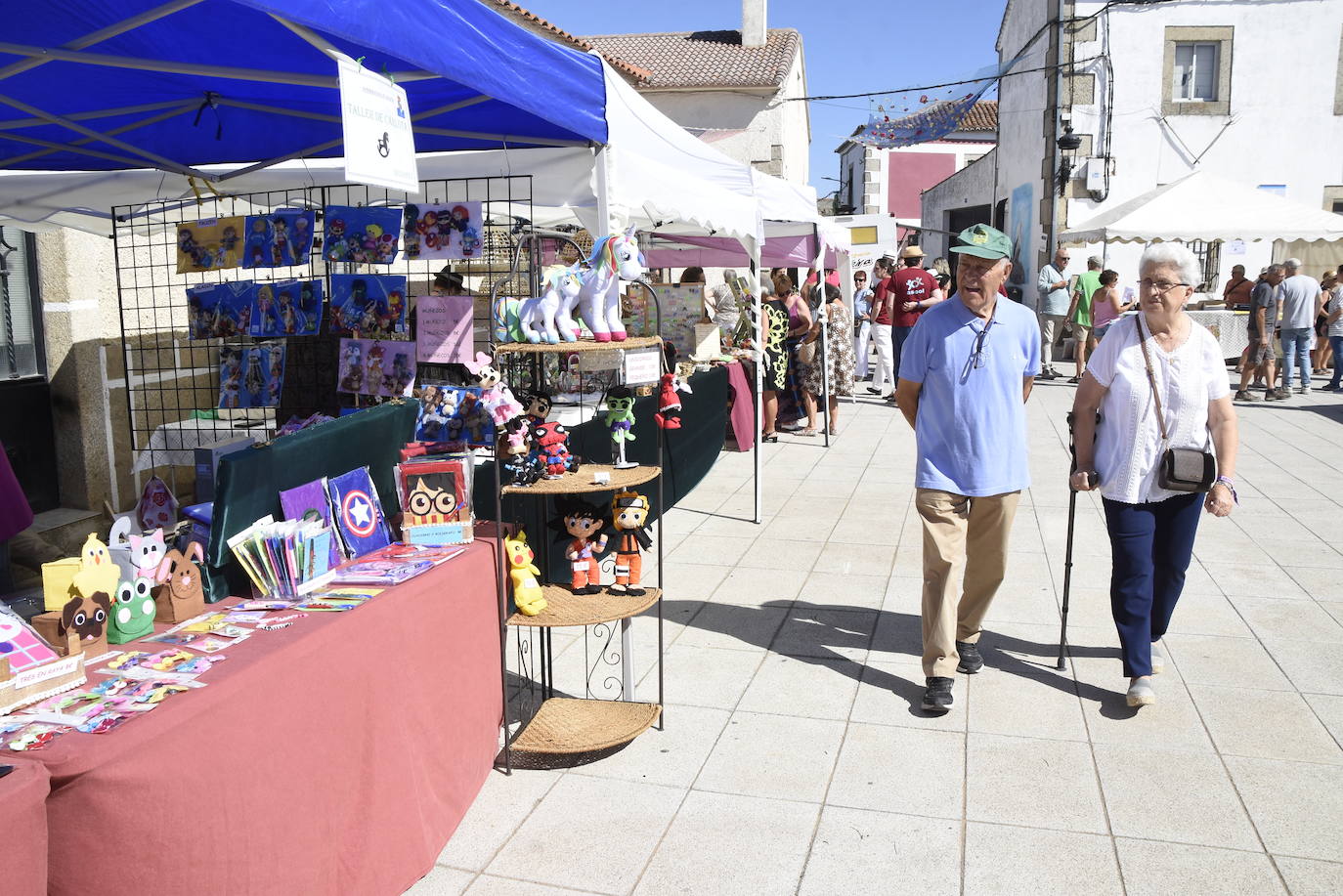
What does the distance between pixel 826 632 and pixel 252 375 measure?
2887 millimetres

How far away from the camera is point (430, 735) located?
2660mm

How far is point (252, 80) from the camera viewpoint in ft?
12.1

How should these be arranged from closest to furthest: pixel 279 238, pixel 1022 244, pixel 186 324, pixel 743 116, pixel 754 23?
pixel 279 238
pixel 186 324
pixel 1022 244
pixel 743 116
pixel 754 23

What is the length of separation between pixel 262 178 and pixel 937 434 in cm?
379

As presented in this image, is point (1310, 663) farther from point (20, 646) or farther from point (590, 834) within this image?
point (20, 646)

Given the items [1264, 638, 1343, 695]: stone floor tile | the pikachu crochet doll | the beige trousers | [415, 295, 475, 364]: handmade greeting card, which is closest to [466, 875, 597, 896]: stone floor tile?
the pikachu crochet doll

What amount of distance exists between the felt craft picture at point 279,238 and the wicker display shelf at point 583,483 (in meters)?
1.73

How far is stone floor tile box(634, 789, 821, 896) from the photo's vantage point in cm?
262

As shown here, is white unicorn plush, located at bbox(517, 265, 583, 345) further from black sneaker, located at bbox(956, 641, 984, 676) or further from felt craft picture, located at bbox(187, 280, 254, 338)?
black sneaker, located at bbox(956, 641, 984, 676)

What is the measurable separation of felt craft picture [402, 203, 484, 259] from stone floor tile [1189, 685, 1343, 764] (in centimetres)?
329

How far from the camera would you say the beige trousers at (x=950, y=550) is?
12.0 feet

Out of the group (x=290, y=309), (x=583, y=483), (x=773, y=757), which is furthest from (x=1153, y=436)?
(x=290, y=309)

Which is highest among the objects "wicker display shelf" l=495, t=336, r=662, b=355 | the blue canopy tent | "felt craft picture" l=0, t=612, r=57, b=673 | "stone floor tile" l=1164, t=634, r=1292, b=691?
the blue canopy tent

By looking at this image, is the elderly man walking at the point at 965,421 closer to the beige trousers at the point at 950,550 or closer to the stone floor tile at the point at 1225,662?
the beige trousers at the point at 950,550
